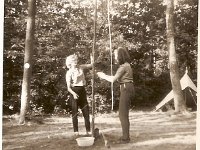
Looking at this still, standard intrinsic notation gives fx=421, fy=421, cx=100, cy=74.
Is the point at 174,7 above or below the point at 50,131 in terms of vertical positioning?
above

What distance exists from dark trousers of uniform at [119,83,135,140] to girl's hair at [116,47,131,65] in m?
0.14

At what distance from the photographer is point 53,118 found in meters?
2.69

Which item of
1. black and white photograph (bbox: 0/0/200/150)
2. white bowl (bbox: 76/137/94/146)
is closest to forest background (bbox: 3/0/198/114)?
black and white photograph (bbox: 0/0/200/150)

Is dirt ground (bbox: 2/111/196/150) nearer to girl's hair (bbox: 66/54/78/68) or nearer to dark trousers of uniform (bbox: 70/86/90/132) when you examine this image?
dark trousers of uniform (bbox: 70/86/90/132)

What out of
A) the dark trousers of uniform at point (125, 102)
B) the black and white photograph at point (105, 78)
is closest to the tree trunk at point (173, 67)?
the black and white photograph at point (105, 78)

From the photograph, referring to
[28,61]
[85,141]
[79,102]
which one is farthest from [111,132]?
[28,61]

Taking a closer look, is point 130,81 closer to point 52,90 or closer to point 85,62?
point 85,62

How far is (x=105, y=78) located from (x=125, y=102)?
0.64ft

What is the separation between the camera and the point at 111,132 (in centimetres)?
265

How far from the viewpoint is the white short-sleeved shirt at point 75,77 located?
267 cm

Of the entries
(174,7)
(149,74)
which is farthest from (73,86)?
(174,7)

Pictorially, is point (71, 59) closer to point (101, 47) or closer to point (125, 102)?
point (101, 47)

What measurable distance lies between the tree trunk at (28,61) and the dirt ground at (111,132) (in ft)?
0.32

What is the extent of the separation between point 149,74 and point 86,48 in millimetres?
431
